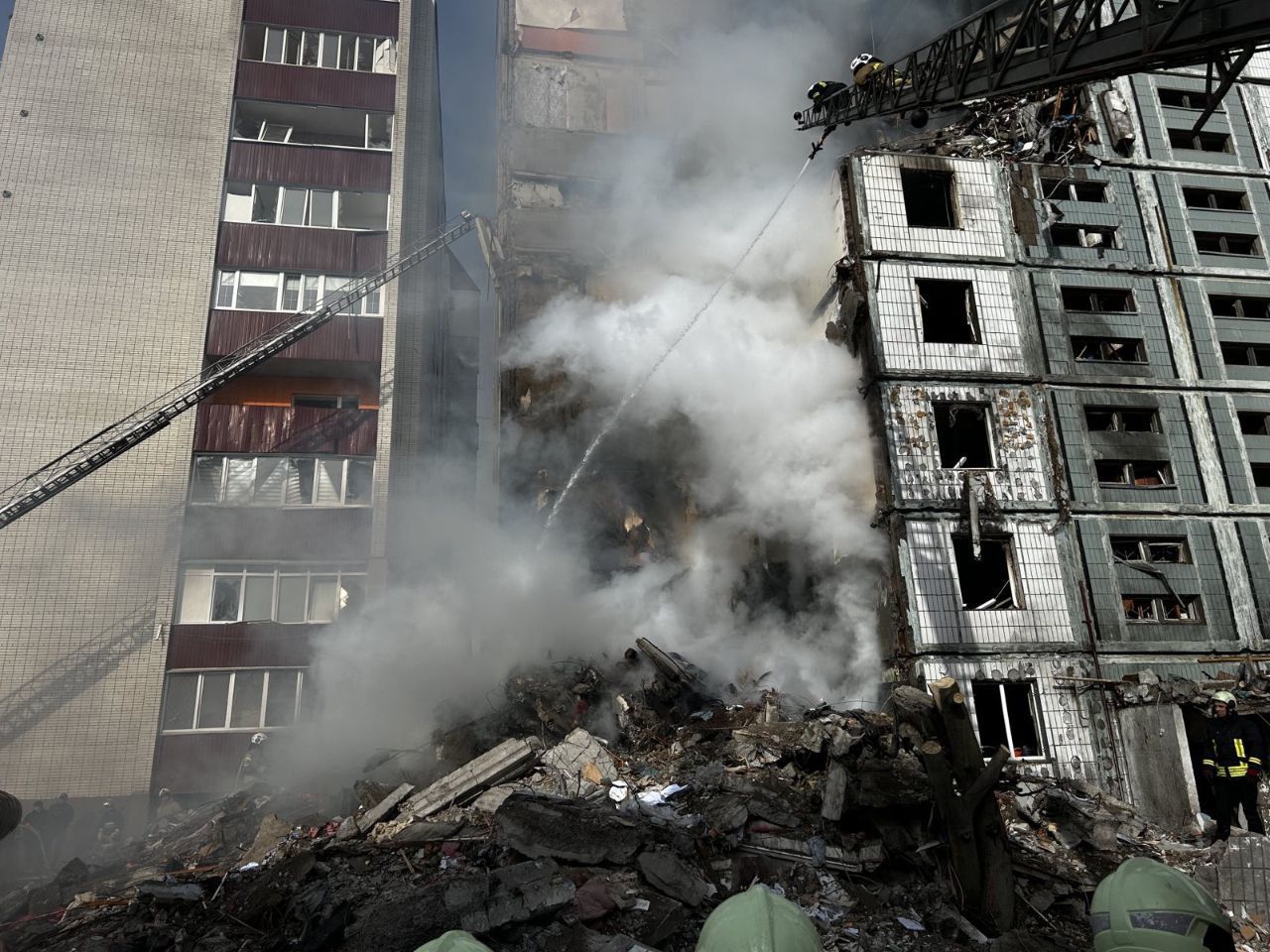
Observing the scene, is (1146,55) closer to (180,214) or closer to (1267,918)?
(1267,918)

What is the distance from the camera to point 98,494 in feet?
55.1

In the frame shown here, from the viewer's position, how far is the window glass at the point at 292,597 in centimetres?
1681

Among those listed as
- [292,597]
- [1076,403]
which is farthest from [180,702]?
[1076,403]

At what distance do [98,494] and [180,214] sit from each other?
265 inches

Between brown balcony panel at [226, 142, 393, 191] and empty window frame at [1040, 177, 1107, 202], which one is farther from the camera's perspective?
brown balcony panel at [226, 142, 393, 191]

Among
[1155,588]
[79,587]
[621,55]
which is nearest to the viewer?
[1155,588]

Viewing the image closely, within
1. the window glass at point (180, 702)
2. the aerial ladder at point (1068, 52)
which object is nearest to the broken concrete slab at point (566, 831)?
the aerial ladder at point (1068, 52)

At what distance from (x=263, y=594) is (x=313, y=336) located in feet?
19.7

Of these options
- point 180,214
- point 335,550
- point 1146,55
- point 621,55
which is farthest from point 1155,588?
point 180,214

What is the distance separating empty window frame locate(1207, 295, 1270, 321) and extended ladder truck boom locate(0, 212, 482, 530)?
58.4 ft

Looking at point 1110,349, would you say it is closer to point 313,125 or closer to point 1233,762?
point 1233,762

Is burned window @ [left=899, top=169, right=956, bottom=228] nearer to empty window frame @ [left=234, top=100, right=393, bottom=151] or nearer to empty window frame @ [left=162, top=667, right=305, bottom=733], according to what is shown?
empty window frame @ [left=234, top=100, right=393, bottom=151]

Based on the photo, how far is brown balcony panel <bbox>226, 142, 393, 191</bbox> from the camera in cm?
1931

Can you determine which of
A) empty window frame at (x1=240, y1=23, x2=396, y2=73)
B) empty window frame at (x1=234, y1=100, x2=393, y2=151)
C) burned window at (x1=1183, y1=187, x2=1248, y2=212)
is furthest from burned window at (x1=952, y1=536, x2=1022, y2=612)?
empty window frame at (x1=240, y1=23, x2=396, y2=73)
